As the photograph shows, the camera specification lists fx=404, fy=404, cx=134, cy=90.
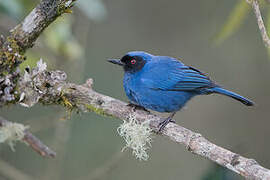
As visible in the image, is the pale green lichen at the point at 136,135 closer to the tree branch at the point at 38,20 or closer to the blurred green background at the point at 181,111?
the tree branch at the point at 38,20

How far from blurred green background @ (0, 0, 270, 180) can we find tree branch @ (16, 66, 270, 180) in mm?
1952

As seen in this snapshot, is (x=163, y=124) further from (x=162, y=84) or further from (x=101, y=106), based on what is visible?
(x=162, y=84)

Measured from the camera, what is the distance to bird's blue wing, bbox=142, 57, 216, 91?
15.5 ft

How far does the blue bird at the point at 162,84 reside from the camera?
4.53 metres

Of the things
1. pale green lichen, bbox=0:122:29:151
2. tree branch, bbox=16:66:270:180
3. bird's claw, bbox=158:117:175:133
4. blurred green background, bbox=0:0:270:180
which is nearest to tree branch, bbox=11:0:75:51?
tree branch, bbox=16:66:270:180

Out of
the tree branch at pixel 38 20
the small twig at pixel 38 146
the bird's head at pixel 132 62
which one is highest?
the tree branch at pixel 38 20

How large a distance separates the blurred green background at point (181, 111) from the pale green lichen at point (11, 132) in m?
2.21

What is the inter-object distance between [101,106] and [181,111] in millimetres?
3625

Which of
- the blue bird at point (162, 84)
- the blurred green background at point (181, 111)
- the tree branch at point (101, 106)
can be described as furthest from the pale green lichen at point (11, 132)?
the blurred green background at point (181, 111)

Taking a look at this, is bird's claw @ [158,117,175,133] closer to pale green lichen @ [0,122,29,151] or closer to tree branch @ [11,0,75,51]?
pale green lichen @ [0,122,29,151]

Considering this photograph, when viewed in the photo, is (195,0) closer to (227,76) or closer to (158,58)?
(227,76)

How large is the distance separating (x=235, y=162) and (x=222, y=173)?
1.19m

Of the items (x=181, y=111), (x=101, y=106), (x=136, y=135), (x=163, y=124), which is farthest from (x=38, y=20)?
(x=181, y=111)

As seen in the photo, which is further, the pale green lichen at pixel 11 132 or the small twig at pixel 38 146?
the pale green lichen at pixel 11 132
